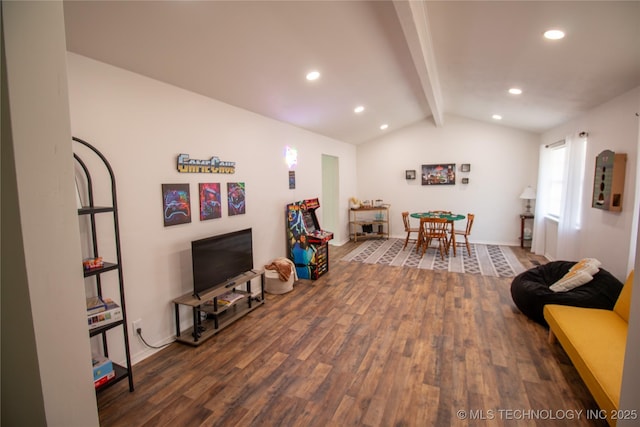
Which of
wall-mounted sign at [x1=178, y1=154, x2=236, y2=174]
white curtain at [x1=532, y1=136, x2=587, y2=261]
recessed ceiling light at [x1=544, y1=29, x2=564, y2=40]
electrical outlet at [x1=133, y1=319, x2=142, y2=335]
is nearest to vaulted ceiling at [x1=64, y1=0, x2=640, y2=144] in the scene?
recessed ceiling light at [x1=544, y1=29, x2=564, y2=40]

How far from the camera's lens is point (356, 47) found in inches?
120

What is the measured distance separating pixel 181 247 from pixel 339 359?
1868 mm

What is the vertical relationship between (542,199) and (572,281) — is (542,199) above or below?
above

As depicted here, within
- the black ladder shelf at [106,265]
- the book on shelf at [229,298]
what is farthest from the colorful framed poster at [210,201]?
the black ladder shelf at [106,265]

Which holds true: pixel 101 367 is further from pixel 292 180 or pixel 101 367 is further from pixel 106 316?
pixel 292 180

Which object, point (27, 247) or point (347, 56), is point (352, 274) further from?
point (27, 247)

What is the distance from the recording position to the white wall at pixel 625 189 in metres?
3.13

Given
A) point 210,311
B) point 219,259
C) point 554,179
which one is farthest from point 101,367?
point 554,179

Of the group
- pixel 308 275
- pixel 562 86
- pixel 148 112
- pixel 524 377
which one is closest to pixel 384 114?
Answer: pixel 562 86

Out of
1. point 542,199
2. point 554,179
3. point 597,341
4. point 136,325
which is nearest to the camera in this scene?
point 597,341

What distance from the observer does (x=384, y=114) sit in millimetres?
5891

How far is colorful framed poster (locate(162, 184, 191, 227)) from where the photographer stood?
2843mm

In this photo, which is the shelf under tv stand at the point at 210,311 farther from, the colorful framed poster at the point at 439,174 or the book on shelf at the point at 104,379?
the colorful framed poster at the point at 439,174

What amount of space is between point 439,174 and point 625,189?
424 centimetres
